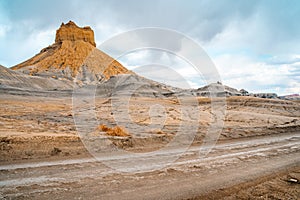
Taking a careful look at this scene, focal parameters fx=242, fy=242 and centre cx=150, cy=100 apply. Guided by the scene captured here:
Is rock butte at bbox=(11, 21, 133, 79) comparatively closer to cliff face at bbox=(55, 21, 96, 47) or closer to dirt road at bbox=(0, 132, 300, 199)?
cliff face at bbox=(55, 21, 96, 47)

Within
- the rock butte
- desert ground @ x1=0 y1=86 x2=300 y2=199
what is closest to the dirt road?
desert ground @ x1=0 y1=86 x2=300 y2=199

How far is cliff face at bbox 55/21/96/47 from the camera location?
143 meters

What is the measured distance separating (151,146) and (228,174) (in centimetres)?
575

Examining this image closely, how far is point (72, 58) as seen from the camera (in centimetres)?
12144

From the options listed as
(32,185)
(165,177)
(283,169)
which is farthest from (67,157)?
(283,169)

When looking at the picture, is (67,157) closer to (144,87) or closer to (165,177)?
(165,177)

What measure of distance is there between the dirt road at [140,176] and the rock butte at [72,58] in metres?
91.4

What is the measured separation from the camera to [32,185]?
20.5ft

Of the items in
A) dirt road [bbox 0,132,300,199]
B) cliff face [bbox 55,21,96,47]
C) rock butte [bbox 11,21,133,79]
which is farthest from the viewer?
cliff face [bbox 55,21,96,47]

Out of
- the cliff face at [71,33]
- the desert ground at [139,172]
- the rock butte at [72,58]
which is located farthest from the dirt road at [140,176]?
the cliff face at [71,33]

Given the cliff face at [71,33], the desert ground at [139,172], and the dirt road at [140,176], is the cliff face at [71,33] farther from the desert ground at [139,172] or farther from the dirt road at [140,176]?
the dirt road at [140,176]

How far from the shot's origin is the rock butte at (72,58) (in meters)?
109

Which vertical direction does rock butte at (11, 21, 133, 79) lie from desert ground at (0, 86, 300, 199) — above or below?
above

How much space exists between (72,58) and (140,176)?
12275 cm
